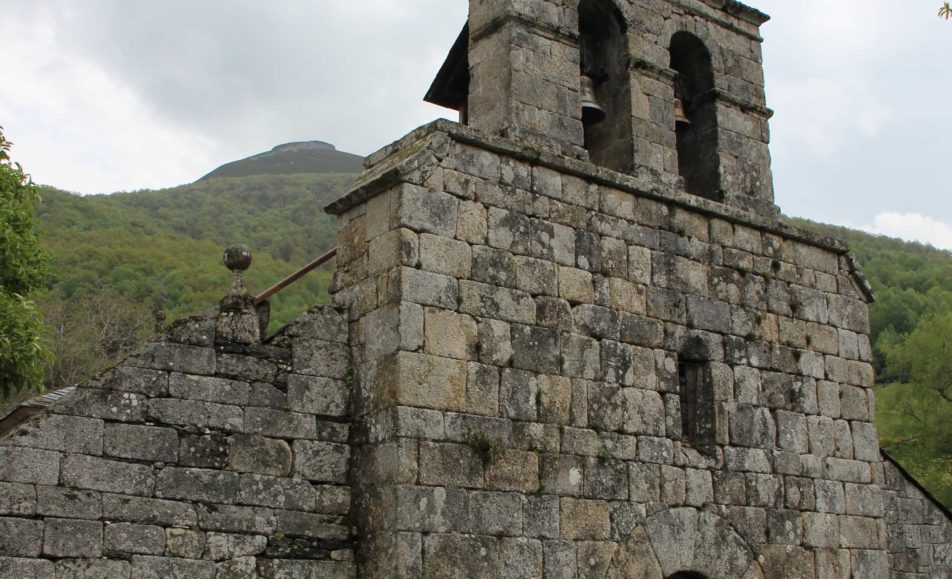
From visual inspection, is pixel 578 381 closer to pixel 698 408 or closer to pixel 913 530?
pixel 698 408

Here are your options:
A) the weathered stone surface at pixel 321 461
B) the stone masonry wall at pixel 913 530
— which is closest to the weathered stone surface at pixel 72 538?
the weathered stone surface at pixel 321 461

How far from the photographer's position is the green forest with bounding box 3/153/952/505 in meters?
27.3

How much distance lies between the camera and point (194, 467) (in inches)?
272

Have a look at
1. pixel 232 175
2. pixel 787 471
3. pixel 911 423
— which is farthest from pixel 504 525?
pixel 232 175

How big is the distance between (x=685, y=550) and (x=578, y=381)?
1529mm

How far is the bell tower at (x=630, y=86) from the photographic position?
852 centimetres

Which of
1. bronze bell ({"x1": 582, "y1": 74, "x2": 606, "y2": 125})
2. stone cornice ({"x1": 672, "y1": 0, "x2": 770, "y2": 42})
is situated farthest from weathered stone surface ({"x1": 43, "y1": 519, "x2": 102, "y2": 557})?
stone cornice ({"x1": 672, "y1": 0, "x2": 770, "y2": 42})

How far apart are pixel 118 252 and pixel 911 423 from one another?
25.9m

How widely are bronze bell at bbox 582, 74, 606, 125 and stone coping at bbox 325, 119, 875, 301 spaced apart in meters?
0.84

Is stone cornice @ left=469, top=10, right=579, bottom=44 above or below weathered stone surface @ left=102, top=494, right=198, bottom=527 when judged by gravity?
above

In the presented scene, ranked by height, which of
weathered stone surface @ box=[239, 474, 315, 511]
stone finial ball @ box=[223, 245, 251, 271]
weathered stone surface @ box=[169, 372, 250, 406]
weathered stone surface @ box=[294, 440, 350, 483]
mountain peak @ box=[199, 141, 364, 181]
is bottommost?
weathered stone surface @ box=[239, 474, 315, 511]

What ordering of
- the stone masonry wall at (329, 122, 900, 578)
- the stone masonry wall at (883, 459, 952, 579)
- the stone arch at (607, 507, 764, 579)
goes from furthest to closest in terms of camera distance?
the stone masonry wall at (883, 459, 952, 579), the stone arch at (607, 507, 764, 579), the stone masonry wall at (329, 122, 900, 578)

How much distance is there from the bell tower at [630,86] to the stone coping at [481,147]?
19 centimetres

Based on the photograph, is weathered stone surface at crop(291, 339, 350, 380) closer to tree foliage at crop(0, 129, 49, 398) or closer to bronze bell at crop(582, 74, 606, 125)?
bronze bell at crop(582, 74, 606, 125)
